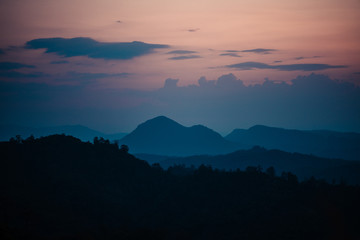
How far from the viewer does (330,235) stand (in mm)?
57688

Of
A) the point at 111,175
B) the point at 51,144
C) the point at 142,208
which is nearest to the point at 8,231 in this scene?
the point at 142,208

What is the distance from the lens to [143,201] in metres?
81.5

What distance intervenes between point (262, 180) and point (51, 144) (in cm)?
5721

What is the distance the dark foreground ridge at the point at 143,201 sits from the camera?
58750 mm

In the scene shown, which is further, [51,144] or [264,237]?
[51,144]

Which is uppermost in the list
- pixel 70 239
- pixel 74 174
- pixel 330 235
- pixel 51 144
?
pixel 51 144

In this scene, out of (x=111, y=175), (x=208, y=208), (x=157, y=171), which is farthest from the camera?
(x=157, y=171)

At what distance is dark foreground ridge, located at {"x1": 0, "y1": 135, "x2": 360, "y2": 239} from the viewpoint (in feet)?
193

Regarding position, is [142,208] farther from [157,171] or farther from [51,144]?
[51,144]

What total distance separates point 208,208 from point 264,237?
16.8m

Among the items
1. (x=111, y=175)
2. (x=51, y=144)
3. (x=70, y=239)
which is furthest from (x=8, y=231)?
(x=51, y=144)

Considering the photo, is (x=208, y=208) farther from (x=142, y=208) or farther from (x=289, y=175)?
(x=289, y=175)

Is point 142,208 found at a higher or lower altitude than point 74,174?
lower

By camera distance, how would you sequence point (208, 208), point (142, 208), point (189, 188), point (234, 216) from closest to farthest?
point (234, 216)
point (208, 208)
point (142, 208)
point (189, 188)
